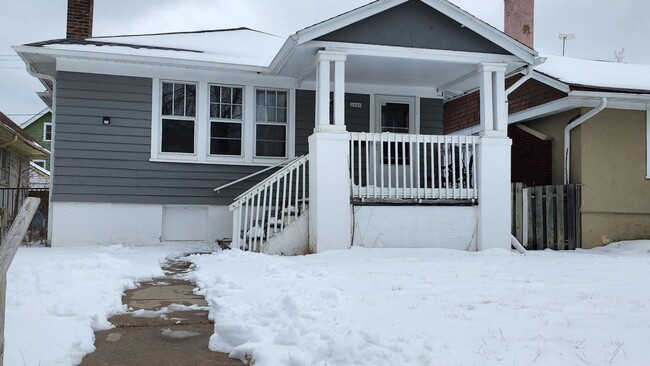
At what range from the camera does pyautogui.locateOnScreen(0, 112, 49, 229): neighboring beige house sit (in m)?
16.8

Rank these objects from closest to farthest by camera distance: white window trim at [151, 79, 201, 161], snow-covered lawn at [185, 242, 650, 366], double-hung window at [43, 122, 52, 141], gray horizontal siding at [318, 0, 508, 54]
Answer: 1. snow-covered lawn at [185, 242, 650, 366]
2. gray horizontal siding at [318, 0, 508, 54]
3. white window trim at [151, 79, 201, 161]
4. double-hung window at [43, 122, 52, 141]

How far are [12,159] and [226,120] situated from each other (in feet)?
46.7

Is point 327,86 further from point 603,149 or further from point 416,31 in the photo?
point 603,149

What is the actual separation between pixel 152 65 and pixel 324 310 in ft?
24.3

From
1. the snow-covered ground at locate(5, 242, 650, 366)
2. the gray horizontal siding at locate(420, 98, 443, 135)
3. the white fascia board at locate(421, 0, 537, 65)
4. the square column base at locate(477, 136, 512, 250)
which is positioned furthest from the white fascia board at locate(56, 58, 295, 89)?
the snow-covered ground at locate(5, 242, 650, 366)

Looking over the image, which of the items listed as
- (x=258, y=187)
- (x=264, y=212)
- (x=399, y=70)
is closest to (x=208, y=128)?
(x=258, y=187)

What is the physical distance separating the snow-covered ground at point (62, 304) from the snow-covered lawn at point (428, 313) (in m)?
0.81

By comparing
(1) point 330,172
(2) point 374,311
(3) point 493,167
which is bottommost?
(2) point 374,311

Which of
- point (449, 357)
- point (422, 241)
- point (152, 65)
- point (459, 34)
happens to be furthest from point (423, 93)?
point (449, 357)

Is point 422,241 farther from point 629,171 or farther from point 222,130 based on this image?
point 629,171

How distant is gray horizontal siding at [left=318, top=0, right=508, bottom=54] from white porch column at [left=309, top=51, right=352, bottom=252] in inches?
22.3

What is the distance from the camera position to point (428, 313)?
4.05m

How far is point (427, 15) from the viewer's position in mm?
9305

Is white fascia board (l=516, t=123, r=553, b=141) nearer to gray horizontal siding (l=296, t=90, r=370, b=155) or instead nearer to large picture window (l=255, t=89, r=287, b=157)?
gray horizontal siding (l=296, t=90, r=370, b=155)
